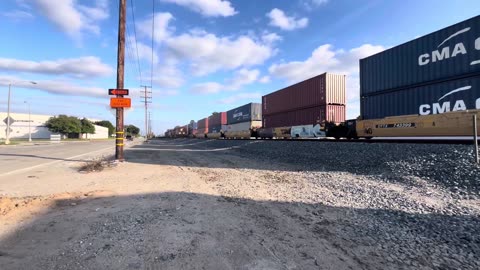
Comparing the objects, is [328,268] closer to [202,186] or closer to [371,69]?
[202,186]

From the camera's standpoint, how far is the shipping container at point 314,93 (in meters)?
22.2

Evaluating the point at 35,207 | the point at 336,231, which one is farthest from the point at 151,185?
the point at 336,231

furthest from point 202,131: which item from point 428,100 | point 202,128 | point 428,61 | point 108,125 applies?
point 108,125

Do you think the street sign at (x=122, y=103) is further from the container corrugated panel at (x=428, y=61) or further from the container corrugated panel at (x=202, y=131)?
the container corrugated panel at (x=202, y=131)

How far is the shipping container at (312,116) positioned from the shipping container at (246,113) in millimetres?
8138

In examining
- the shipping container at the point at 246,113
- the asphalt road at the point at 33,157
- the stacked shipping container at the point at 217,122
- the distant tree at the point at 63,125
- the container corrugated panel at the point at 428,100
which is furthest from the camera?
the distant tree at the point at 63,125

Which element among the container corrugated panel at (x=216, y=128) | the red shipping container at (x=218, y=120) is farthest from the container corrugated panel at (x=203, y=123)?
Result: the container corrugated panel at (x=216, y=128)

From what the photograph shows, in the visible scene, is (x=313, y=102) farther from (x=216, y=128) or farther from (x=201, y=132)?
(x=201, y=132)

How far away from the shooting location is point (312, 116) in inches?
915

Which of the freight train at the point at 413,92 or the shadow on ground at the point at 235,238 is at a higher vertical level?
the freight train at the point at 413,92

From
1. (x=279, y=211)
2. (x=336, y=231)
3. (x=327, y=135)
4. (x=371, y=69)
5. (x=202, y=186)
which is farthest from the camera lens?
(x=327, y=135)

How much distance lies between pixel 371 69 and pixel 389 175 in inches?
366

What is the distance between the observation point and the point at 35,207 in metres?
6.59

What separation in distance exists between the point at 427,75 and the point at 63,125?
96640mm
